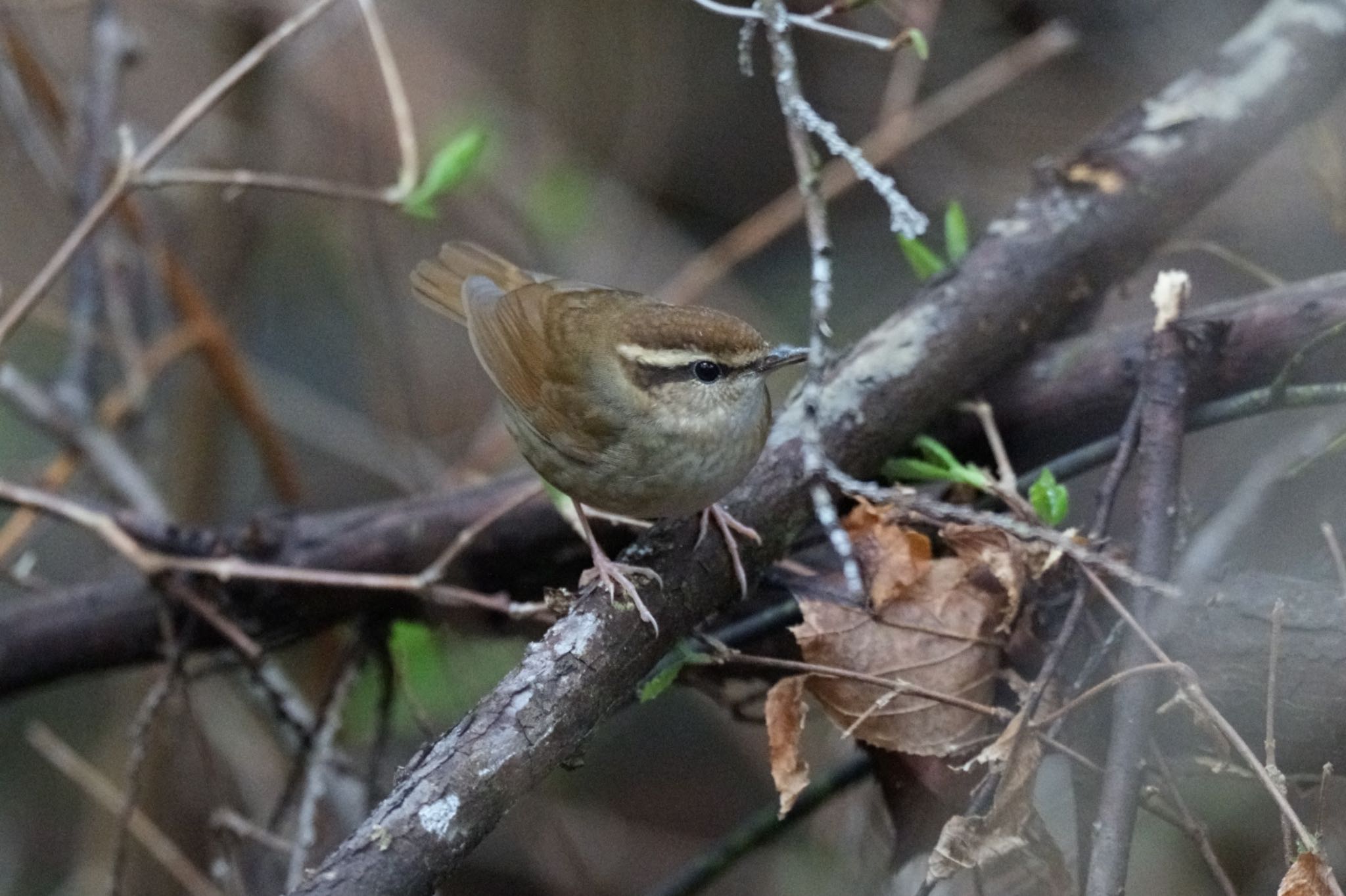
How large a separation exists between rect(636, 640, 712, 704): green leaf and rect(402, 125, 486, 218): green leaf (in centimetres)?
122

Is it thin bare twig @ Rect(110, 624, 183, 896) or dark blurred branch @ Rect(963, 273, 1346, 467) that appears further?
thin bare twig @ Rect(110, 624, 183, 896)

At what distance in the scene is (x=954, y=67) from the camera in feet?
16.6

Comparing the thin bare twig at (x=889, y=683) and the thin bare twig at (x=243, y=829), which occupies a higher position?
the thin bare twig at (x=243, y=829)

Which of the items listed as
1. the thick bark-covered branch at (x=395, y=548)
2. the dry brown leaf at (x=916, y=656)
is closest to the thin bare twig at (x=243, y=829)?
the thick bark-covered branch at (x=395, y=548)

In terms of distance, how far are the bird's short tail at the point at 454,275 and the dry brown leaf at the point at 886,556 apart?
4.26 ft

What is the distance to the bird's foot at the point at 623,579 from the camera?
1.94m

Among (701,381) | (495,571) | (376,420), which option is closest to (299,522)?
(495,571)

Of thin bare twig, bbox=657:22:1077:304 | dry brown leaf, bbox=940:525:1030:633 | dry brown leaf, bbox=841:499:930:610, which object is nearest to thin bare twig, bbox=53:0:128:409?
thin bare twig, bbox=657:22:1077:304

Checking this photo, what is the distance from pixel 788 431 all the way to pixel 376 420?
3.40 meters

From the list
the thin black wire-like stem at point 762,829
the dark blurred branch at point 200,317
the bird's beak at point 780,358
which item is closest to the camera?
the bird's beak at point 780,358

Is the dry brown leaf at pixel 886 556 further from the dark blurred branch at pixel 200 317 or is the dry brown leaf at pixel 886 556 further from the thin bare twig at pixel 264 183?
the dark blurred branch at pixel 200 317

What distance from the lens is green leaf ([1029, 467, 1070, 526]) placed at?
2.10m

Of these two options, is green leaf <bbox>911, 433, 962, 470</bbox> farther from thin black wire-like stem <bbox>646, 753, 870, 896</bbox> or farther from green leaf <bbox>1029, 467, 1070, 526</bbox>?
thin black wire-like stem <bbox>646, 753, 870, 896</bbox>

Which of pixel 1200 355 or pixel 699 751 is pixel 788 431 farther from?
pixel 699 751
